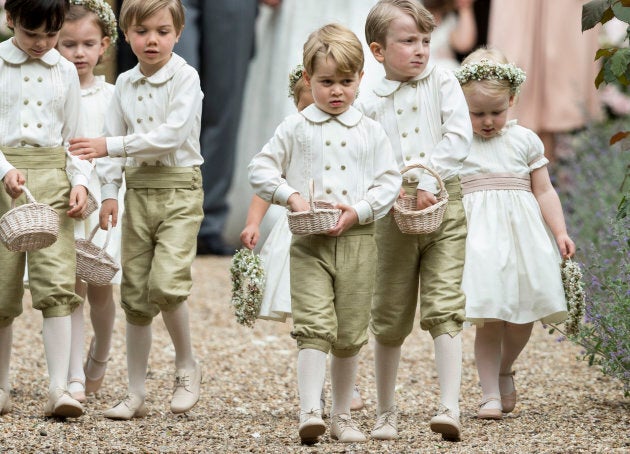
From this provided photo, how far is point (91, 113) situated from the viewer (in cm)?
538

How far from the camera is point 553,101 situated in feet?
34.7

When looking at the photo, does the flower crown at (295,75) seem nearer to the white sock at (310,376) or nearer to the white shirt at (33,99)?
the white shirt at (33,99)

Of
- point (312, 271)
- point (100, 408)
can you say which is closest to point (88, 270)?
point (100, 408)

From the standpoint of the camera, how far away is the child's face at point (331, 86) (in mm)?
4312

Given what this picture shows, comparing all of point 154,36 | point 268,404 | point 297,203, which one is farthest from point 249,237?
point 268,404

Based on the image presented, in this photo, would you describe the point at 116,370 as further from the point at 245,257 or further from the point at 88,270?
the point at 245,257

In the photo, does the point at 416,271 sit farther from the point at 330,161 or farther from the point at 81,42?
the point at 81,42

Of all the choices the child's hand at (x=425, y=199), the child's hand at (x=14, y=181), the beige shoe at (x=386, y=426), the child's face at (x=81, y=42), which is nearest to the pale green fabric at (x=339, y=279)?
the child's hand at (x=425, y=199)

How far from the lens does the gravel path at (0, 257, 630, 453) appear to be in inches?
170

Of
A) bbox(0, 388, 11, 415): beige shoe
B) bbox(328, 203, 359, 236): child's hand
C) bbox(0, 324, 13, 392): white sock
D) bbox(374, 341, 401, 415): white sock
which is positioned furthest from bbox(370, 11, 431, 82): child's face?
bbox(0, 388, 11, 415): beige shoe

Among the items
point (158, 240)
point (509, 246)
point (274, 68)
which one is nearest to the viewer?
point (158, 240)

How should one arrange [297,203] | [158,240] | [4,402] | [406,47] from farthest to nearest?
[4,402] < [158,240] < [406,47] < [297,203]

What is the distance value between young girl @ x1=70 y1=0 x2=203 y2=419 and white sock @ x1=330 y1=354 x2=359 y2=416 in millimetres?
694

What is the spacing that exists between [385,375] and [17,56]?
1828 mm
